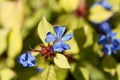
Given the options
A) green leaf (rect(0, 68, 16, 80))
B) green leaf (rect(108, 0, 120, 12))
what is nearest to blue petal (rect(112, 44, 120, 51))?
green leaf (rect(108, 0, 120, 12))

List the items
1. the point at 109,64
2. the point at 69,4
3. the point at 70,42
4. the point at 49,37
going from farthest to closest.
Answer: the point at 69,4
the point at 109,64
the point at 70,42
the point at 49,37

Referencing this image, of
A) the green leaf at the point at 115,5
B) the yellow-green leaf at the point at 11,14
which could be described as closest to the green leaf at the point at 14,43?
the yellow-green leaf at the point at 11,14

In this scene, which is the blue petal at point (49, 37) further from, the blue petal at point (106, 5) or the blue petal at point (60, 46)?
the blue petal at point (106, 5)

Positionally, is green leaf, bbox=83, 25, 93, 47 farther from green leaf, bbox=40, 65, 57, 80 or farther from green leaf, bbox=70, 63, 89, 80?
green leaf, bbox=40, 65, 57, 80

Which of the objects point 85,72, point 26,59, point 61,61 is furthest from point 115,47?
point 26,59

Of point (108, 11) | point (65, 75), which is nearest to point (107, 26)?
point (108, 11)

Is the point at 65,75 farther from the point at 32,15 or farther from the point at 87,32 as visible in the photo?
the point at 32,15

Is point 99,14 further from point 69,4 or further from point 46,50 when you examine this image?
point 46,50
